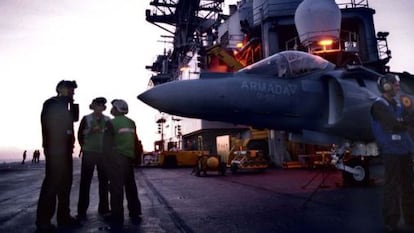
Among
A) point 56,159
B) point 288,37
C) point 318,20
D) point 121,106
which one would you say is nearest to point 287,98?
point 121,106

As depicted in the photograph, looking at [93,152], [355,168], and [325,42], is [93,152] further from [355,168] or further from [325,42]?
[325,42]

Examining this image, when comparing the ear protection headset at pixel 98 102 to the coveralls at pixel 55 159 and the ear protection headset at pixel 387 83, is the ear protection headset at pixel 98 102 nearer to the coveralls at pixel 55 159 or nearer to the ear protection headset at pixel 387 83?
the coveralls at pixel 55 159

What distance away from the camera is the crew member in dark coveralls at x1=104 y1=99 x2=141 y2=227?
516cm

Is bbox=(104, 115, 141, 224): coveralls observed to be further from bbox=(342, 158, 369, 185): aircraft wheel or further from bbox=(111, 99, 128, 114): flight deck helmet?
bbox=(342, 158, 369, 185): aircraft wheel

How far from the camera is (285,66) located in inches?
252

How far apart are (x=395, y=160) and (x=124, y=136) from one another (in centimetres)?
392

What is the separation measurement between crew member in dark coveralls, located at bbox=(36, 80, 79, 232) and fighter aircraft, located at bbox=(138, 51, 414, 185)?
128 centimetres

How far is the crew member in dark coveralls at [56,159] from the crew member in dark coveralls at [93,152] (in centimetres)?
97

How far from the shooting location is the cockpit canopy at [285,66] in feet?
20.8

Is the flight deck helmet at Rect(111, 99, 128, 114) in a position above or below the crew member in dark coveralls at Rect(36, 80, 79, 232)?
above

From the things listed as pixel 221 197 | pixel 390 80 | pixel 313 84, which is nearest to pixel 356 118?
pixel 313 84

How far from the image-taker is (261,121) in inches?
248

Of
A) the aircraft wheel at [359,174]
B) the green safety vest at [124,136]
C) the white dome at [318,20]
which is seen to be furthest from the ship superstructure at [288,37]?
the green safety vest at [124,136]

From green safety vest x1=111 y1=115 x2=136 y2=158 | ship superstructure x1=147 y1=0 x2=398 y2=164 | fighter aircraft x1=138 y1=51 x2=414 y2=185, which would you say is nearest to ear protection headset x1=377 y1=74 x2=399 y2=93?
fighter aircraft x1=138 y1=51 x2=414 y2=185
